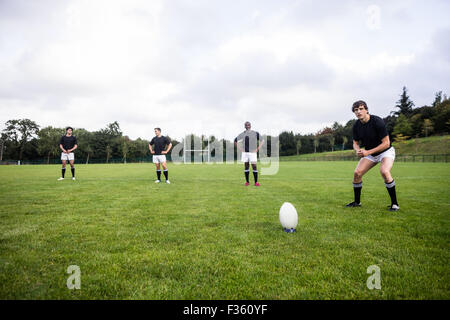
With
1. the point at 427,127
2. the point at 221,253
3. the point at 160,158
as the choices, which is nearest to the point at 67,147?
the point at 160,158

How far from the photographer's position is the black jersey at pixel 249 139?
11266 mm

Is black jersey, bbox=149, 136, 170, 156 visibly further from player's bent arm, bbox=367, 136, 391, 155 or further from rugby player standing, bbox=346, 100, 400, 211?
player's bent arm, bbox=367, 136, 391, 155

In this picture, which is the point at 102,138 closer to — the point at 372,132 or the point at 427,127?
the point at 372,132

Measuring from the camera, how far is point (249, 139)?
11.3 m

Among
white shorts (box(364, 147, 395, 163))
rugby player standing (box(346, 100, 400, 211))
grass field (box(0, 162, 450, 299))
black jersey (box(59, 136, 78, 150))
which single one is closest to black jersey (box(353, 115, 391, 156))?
rugby player standing (box(346, 100, 400, 211))

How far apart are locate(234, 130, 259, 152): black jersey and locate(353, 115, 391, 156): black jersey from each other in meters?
5.20

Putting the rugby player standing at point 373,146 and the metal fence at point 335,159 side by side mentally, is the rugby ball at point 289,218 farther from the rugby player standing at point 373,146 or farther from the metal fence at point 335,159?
the metal fence at point 335,159

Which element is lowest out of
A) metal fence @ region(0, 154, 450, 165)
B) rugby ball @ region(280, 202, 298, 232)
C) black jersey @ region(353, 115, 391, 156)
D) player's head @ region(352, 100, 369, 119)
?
rugby ball @ region(280, 202, 298, 232)

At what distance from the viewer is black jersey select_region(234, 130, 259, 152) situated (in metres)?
Answer: 11.3

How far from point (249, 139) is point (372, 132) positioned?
5.76m

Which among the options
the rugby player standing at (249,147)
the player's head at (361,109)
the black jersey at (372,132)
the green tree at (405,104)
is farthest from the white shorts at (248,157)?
the green tree at (405,104)

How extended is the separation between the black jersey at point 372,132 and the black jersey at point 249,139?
205 inches

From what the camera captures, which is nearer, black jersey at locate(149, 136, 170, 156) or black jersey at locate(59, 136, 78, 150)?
black jersey at locate(149, 136, 170, 156)
